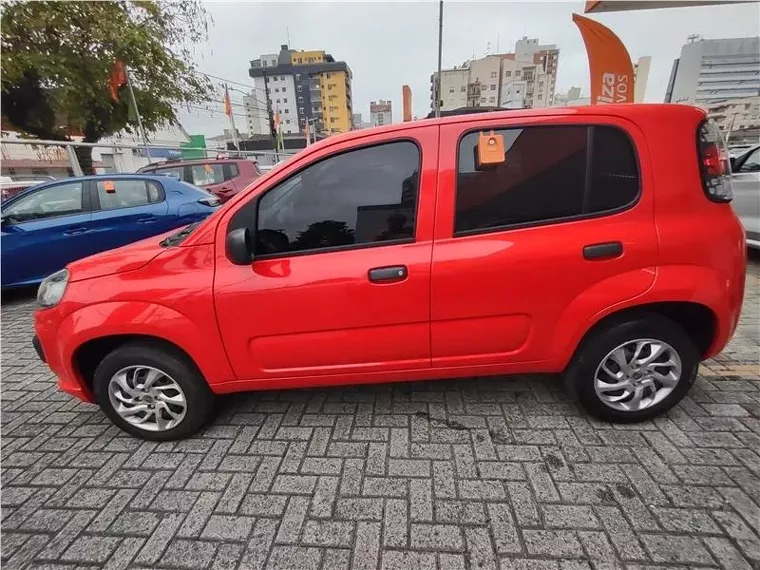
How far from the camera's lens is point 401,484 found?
200 cm

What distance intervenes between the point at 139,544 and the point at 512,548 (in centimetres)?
170

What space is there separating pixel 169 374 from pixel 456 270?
1.79 metres

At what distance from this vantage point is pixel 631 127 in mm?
2037

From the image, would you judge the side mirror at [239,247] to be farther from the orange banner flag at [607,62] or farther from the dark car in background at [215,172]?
the dark car in background at [215,172]

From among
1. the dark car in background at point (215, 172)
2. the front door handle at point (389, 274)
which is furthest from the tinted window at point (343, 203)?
the dark car in background at point (215, 172)

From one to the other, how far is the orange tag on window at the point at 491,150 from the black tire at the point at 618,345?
1134 mm

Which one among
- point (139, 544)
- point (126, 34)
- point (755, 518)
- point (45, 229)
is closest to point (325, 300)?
point (139, 544)

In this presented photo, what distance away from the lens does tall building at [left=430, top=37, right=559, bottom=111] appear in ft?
175

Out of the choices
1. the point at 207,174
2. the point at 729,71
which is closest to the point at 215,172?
the point at 207,174

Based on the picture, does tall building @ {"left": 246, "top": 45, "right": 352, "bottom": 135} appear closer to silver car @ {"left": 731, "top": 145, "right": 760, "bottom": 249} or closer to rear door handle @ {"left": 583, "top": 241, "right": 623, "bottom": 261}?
silver car @ {"left": 731, "top": 145, "right": 760, "bottom": 249}

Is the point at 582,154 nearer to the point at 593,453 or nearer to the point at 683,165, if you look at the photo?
the point at 683,165

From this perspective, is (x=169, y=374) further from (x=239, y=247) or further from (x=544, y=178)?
(x=544, y=178)

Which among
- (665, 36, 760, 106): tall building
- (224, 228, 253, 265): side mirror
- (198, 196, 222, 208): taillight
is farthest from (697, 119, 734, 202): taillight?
(665, 36, 760, 106): tall building

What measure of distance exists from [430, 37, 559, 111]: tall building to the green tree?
4421 centimetres
